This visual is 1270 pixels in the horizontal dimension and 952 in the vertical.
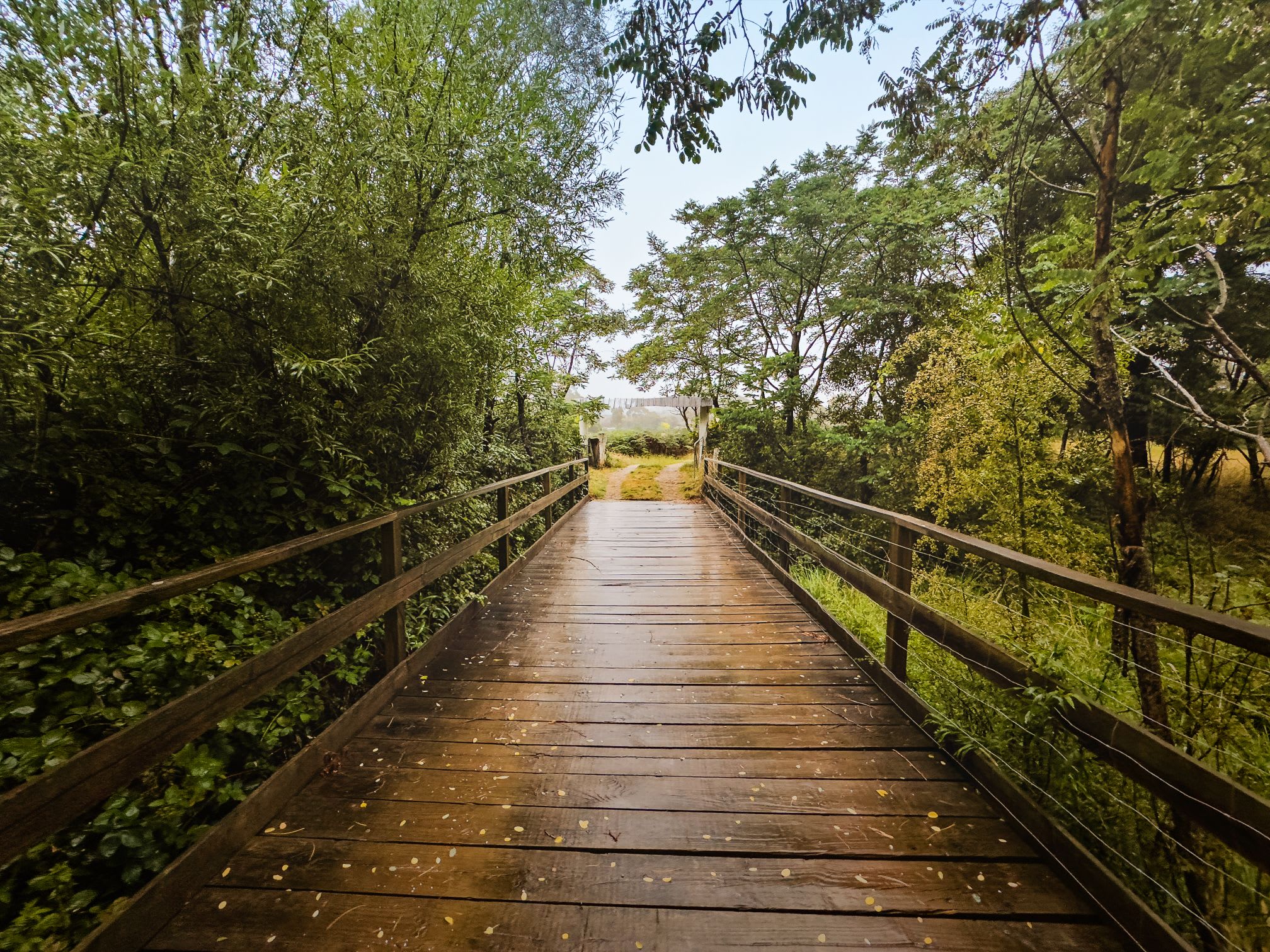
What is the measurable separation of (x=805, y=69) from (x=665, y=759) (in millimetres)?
3405

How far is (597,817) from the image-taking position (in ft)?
5.73

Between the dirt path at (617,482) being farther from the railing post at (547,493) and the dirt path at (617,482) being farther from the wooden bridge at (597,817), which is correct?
the wooden bridge at (597,817)

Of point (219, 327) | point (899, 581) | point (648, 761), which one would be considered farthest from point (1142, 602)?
point (219, 327)

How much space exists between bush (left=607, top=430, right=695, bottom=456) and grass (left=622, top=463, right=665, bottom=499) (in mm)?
4123

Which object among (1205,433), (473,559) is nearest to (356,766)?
(473,559)

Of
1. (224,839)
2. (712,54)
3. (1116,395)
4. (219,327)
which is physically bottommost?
(224,839)

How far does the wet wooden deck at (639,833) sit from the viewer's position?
135 cm

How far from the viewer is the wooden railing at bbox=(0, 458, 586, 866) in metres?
1.06

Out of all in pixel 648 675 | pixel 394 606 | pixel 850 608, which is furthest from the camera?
pixel 850 608

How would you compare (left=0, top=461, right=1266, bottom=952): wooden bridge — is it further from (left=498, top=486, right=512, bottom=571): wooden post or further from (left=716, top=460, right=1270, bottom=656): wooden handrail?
(left=498, top=486, right=512, bottom=571): wooden post

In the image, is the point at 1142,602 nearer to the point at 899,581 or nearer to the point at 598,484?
the point at 899,581

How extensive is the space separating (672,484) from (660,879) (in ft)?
40.7

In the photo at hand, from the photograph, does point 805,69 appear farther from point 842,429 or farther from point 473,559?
point 842,429

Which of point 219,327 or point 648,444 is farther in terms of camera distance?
point 648,444
